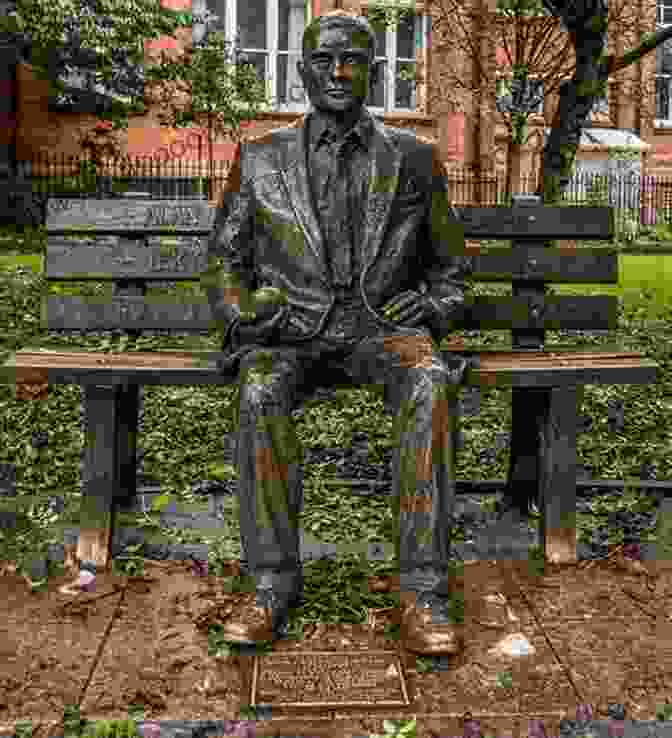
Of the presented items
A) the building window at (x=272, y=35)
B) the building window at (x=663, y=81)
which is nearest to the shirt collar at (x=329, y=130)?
the building window at (x=272, y=35)

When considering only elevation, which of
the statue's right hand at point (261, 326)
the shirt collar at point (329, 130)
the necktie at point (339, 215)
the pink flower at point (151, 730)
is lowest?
the pink flower at point (151, 730)

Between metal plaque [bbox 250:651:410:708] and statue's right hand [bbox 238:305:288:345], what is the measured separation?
1.04 meters

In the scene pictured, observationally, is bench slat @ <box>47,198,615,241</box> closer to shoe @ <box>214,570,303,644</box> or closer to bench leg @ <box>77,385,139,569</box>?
bench leg @ <box>77,385,139,569</box>

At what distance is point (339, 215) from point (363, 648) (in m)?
1.44

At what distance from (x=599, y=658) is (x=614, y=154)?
2318 centimetres

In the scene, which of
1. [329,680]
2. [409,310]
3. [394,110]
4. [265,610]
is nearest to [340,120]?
[409,310]

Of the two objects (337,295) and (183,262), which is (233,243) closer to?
(337,295)

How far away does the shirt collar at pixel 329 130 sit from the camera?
3824 millimetres

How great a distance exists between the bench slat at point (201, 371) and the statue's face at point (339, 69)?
2.98ft

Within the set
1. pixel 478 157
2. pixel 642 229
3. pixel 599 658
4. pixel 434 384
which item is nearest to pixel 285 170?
pixel 434 384

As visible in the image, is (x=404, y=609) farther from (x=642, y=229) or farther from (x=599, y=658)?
(x=642, y=229)

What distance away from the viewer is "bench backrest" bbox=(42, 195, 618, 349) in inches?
182

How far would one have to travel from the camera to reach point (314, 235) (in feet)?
12.4

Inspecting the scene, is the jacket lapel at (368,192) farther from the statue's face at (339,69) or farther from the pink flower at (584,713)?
the pink flower at (584,713)
